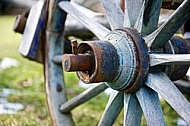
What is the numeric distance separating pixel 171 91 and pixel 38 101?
138 cm

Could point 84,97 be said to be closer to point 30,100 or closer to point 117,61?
point 117,61

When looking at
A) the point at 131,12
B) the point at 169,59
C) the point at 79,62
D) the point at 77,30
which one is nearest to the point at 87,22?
the point at 131,12

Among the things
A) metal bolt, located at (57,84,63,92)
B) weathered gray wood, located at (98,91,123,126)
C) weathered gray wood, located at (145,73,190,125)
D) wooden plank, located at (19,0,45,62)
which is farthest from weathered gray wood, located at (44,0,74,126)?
weathered gray wood, located at (145,73,190,125)

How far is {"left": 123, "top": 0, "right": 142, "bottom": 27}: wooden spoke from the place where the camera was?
52.7 inches

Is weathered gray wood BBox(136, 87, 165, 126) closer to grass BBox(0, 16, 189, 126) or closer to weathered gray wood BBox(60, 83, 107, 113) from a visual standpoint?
weathered gray wood BBox(60, 83, 107, 113)

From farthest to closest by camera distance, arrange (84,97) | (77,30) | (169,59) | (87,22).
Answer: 1. (77,30)
2. (84,97)
3. (87,22)
4. (169,59)

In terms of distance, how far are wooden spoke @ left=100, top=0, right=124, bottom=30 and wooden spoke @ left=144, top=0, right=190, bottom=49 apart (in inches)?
7.0

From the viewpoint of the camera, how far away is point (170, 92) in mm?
1196

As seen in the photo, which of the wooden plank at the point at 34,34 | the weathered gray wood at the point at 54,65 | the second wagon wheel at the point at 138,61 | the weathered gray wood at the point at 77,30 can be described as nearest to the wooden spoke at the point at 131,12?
the second wagon wheel at the point at 138,61

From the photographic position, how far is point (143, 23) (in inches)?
50.5

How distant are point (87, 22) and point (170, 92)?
521 mm

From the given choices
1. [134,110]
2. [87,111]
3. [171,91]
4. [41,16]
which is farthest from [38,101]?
[171,91]

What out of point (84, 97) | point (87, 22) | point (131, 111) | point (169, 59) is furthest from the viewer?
point (84, 97)

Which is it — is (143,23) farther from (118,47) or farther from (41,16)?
(41,16)
